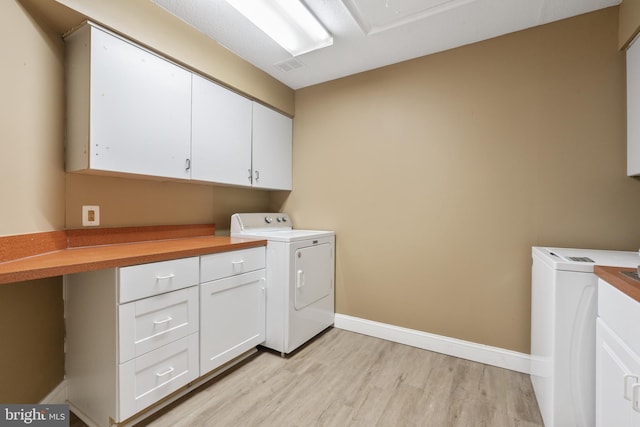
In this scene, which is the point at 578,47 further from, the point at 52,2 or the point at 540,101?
the point at 52,2

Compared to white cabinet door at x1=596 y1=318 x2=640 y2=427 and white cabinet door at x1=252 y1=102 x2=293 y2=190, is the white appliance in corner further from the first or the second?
white cabinet door at x1=252 y1=102 x2=293 y2=190

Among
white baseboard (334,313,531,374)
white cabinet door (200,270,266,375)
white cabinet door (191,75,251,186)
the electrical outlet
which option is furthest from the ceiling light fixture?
white baseboard (334,313,531,374)

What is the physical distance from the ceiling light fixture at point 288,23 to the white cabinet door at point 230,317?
5.76ft

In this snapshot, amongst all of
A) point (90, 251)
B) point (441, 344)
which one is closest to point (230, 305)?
point (90, 251)

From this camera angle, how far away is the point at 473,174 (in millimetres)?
2088

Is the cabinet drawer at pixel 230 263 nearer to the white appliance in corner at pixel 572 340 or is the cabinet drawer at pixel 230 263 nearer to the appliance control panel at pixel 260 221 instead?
the appliance control panel at pixel 260 221

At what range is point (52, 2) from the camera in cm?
133

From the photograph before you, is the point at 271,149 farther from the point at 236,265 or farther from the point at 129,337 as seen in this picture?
the point at 129,337

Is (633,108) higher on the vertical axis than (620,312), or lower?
higher

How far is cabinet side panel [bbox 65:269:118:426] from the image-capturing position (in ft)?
4.31

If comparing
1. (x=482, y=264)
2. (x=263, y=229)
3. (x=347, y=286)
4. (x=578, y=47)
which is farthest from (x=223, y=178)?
(x=578, y=47)

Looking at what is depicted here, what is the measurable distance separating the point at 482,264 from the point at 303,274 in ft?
4.51

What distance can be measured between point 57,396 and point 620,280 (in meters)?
2.70

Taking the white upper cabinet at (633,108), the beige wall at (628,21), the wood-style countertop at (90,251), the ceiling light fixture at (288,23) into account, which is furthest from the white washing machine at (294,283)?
the beige wall at (628,21)
